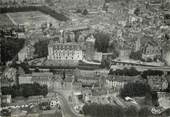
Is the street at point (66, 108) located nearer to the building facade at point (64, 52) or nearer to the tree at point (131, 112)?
the tree at point (131, 112)

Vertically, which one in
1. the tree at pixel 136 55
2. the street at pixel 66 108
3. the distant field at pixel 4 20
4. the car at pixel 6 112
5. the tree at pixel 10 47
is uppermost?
the distant field at pixel 4 20

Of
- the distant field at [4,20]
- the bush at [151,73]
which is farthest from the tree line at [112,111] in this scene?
the distant field at [4,20]

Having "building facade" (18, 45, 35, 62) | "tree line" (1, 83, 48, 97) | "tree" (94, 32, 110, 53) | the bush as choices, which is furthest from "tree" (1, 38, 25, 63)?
the bush

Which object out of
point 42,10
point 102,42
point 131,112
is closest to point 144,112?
point 131,112

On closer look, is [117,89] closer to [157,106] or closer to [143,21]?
[157,106]

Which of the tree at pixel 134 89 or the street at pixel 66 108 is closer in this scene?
the street at pixel 66 108

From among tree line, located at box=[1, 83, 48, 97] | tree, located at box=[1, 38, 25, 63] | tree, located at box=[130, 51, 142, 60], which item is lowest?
tree line, located at box=[1, 83, 48, 97]

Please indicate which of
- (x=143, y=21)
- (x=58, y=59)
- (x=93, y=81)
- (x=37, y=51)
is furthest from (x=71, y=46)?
(x=143, y=21)

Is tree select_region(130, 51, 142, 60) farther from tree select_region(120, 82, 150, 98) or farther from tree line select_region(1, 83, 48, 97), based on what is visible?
tree line select_region(1, 83, 48, 97)
